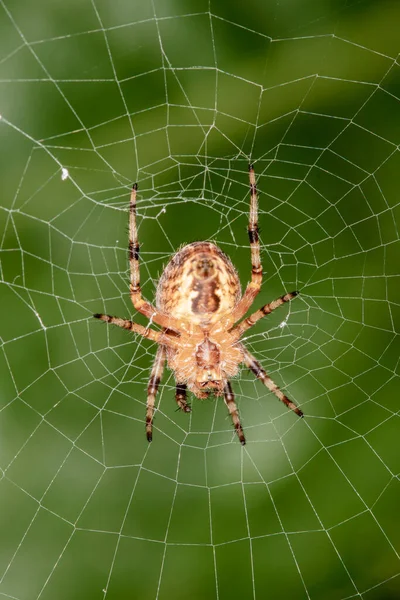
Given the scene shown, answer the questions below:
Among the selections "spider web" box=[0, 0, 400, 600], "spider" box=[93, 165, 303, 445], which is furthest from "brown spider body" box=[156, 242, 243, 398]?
"spider web" box=[0, 0, 400, 600]

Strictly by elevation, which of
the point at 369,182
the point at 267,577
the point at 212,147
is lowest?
the point at 267,577

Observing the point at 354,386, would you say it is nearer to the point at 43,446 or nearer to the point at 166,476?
the point at 166,476

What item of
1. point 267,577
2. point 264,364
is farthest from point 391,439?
point 267,577

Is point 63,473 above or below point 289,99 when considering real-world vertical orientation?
below

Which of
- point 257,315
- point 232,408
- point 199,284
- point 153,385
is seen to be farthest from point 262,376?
point 199,284

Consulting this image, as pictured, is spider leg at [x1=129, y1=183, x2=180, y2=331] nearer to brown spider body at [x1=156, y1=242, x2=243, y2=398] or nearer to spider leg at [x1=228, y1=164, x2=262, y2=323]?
brown spider body at [x1=156, y1=242, x2=243, y2=398]

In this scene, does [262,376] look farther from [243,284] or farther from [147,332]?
[147,332]

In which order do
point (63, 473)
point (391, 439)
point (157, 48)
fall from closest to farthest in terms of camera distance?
point (157, 48), point (391, 439), point (63, 473)
